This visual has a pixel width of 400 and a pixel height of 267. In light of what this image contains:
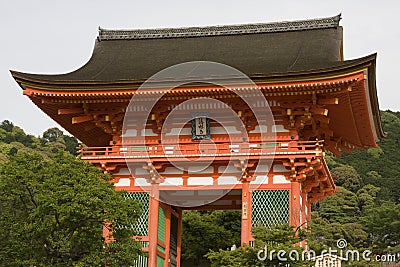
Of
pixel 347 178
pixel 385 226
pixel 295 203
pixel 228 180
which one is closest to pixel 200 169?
pixel 228 180

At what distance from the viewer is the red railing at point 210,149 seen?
1761cm

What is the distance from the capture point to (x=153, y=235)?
711 inches

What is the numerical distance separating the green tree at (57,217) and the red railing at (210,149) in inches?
106

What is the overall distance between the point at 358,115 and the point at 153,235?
686 cm

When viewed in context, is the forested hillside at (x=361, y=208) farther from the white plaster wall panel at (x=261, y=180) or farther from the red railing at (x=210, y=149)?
the red railing at (x=210, y=149)

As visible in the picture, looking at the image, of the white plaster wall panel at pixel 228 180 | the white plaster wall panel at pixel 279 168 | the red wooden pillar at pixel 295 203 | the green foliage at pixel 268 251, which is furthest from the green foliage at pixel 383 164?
the green foliage at pixel 268 251

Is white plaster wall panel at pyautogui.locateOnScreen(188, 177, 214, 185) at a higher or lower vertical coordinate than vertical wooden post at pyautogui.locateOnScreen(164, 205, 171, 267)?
higher

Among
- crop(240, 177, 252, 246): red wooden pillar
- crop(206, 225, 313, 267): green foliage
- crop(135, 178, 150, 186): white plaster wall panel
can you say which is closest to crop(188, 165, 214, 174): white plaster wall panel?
crop(240, 177, 252, 246): red wooden pillar

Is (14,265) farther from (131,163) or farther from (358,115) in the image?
(358,115)

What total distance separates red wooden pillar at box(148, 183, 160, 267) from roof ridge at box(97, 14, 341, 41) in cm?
612

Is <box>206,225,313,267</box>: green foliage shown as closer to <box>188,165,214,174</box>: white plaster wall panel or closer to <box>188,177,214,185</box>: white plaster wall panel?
<box>188,177,214,185</box>: white plaster wall panel

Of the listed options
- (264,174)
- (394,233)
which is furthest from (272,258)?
(394,233)

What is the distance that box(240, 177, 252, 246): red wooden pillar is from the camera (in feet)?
57.1

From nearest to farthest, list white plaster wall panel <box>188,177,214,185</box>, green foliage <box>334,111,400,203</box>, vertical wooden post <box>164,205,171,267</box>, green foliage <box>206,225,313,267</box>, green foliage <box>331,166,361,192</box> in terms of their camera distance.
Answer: green foliage <box>206,225,313,267</box> < white plaster wall panel <box>188,177,214,185</box> < vertical wooden post <box>164,205,171,267</box> < green foliage <box>334,111,400,203</box> < green foliage <box>331,166,361,192</box>
